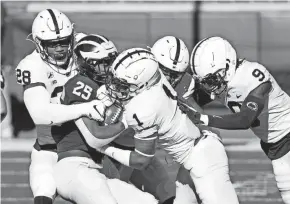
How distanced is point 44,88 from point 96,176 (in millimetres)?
721

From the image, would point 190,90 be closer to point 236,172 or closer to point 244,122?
point 244,122

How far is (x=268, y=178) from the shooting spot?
28.9ft

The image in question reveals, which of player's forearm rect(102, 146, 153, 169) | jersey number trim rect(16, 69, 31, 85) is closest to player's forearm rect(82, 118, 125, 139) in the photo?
player's forearm rect(102, 146, 153, 169)

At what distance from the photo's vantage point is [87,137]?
16.9 feet

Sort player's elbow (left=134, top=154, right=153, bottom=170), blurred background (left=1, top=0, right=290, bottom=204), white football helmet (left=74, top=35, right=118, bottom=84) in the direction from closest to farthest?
player's elbow (left=134, top=154, right=153, bottom=170), white football helmet (left=74, top=35, right=118, bottom=84), blurred background (left=1, top=0, right=290, bottom=204)

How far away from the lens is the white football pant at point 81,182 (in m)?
5.00

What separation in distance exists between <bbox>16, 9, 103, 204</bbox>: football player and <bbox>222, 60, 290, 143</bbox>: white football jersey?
3.32 feet

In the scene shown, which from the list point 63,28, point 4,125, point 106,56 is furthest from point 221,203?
point 4,125

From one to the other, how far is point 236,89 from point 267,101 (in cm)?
28

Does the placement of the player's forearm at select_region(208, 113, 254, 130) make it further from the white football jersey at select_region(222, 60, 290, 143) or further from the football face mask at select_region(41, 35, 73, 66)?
the football face mask at select_region(41, 35, 73, 66)

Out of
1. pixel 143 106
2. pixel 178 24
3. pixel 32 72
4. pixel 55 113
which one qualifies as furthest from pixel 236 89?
pixel 178 24

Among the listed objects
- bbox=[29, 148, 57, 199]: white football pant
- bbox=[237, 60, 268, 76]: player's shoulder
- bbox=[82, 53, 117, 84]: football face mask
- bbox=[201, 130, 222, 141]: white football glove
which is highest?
bbox=[82, 53, 117, 84]: football face mask

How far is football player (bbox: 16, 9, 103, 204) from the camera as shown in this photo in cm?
546

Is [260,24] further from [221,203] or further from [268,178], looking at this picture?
[221,203]
